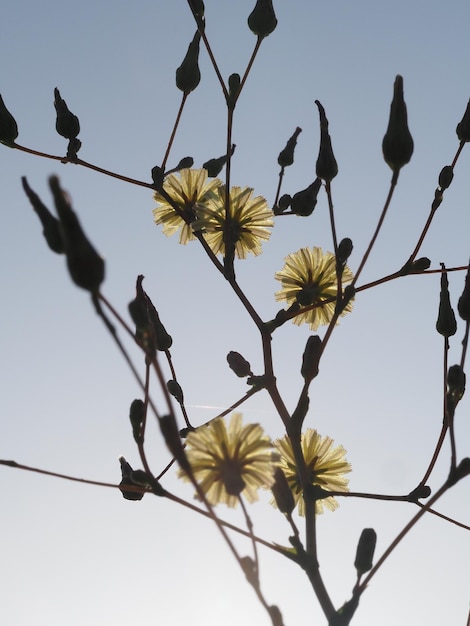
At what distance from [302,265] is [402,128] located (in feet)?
3.45

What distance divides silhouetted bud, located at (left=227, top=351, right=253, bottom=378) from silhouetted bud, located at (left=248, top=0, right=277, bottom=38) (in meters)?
1.54

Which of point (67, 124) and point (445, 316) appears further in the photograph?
point (67, 124)

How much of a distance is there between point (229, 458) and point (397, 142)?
1.27m

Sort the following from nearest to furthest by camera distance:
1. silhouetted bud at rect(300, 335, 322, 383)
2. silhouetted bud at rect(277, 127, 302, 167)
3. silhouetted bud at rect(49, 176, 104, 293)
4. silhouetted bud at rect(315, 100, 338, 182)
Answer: silhouetted bud at rect(49, 176, 104, 293) < silhouetted bud at rect(300, 335, 322, 383) < silhouetted bud at rect(315, 100, 338, 182) < silhouetted bud at rect(277, 127, 302, 167)

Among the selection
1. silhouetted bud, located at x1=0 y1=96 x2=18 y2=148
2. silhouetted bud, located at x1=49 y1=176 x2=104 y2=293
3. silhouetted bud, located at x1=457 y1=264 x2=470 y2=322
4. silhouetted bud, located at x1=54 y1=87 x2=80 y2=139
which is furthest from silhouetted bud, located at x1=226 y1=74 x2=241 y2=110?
silhouetted bud, located at x1=49 y1=176 x2=104 y2=293

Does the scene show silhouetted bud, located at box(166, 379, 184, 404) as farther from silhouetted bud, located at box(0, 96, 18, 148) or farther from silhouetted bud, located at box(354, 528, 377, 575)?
silhouetted bud, located at box(0, 96, 18, 148)

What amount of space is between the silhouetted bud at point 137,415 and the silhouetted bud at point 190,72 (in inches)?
65.7

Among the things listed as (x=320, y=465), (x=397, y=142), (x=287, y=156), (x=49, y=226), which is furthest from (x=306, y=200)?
(x=49, y=226)

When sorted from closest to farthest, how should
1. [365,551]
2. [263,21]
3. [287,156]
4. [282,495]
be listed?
1. [282,495]
2. [365,551]
3. [263,21]
4. [287,156]

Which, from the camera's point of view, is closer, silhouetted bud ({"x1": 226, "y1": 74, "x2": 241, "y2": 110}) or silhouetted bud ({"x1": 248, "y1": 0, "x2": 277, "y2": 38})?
silhouetted bud ({"x1": 226, "y1": 74, "x2": 241, "y2": 110})

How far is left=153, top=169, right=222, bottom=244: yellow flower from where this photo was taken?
3.43m

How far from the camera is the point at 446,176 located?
3.18m

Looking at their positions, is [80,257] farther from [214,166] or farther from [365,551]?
[214,166]

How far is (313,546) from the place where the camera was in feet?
8.27
